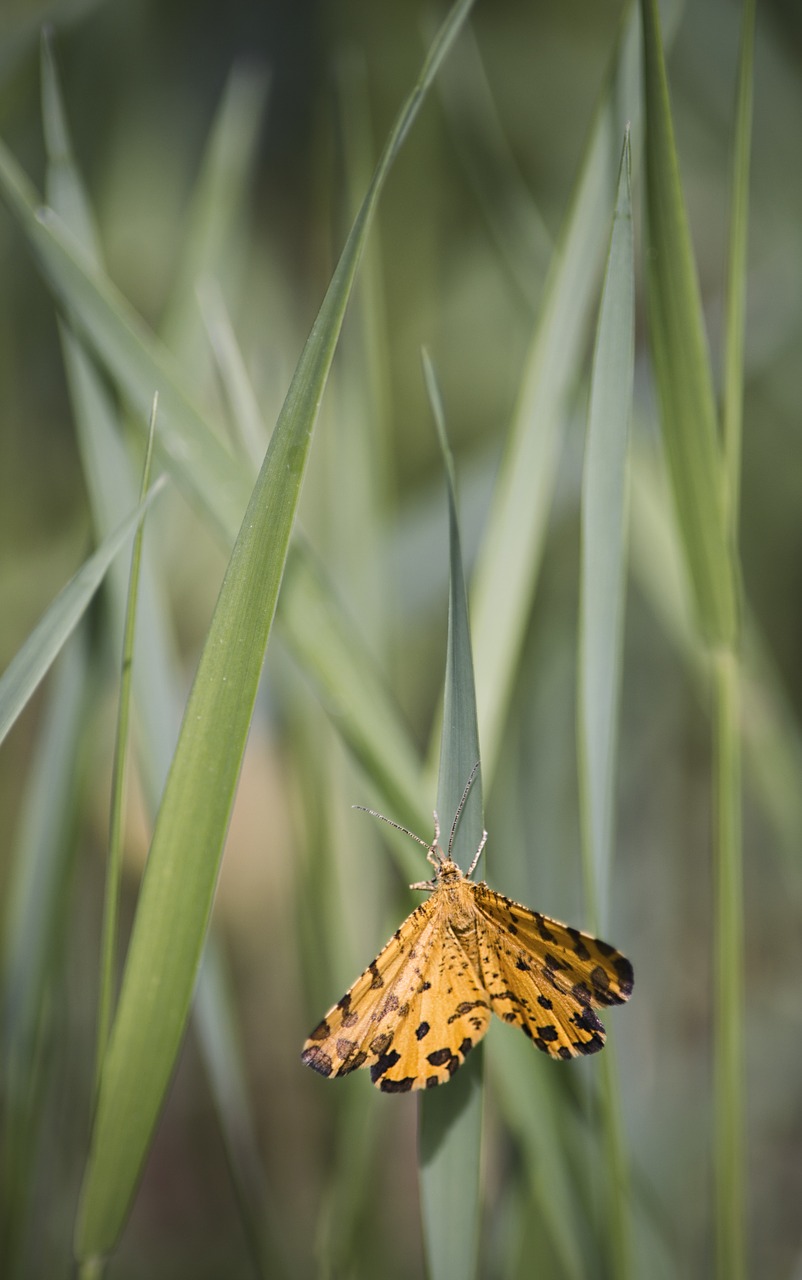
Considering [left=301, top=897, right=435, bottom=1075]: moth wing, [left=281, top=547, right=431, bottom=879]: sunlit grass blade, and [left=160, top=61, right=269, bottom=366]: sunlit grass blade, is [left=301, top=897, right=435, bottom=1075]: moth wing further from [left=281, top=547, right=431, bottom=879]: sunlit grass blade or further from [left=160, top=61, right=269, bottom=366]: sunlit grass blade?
[left=160, top=61, right=269, bottom=366]: sunlit grass blade

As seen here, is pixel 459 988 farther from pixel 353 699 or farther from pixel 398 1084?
pixel 353 699

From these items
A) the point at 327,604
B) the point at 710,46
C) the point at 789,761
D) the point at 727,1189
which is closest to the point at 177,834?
the point at 327,604

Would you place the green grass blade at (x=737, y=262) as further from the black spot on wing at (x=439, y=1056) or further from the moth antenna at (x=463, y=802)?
the black spot on wing at (x=439, y=1056)

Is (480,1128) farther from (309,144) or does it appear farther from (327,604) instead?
(309,144)

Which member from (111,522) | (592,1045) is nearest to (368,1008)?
(592,1045)

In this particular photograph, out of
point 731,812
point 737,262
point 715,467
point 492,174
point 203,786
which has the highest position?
point 492,174

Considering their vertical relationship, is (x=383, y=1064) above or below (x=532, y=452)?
below

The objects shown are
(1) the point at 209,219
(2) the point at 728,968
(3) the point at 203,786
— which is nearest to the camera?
(3) the point at 203,786
